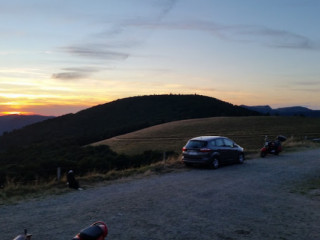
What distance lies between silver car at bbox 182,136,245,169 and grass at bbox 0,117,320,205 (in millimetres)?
808

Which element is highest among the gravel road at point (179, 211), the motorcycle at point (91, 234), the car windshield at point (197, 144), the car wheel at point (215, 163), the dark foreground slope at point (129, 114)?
the dark foreground slope at point (129, 114)

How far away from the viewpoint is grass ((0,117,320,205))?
13.0 metres

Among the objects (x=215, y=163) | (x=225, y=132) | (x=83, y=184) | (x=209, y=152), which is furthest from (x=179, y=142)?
(x=83, y=184)

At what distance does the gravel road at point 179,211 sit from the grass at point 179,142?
3.52 ft

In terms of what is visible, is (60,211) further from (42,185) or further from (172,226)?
(42,185)

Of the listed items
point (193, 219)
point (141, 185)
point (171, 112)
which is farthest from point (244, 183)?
point (171, 112)

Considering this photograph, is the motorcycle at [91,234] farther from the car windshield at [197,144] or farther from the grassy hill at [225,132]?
the grassy hill at [225,132]

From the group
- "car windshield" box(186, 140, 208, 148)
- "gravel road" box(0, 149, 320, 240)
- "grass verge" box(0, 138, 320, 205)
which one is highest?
"car windshield" box(186, 140, 208, 148)

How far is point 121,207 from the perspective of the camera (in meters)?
10.5

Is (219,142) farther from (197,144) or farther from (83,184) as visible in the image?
(83,184)

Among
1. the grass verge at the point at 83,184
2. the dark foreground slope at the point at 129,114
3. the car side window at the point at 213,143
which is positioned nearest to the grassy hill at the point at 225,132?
the car side window at the point at 213,143

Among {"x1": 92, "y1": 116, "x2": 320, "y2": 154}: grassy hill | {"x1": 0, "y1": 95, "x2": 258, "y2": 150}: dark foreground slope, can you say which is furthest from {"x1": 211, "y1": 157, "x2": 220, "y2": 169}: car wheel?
{"x1": 0, "y1": 95, "x2": 258, "y2": 150}: dark foreground slope

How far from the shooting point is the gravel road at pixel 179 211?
837cm

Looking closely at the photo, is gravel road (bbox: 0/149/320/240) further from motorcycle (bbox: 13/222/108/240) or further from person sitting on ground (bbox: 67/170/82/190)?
motorcycle (bbox: 13/222/108/240)
